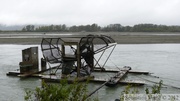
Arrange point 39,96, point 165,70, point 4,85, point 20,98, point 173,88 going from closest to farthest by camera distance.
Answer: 1. point 39,96
2. point 20,98
3. point 173,88
4. point 4,85
5. point 165,70

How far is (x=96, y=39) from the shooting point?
529 inches

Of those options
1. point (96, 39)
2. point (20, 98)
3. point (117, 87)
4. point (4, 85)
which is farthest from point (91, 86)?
point (4, 85)

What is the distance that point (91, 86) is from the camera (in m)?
12.7

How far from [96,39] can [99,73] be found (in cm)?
321

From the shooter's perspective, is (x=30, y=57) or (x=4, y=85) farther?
(x=30, y=57)

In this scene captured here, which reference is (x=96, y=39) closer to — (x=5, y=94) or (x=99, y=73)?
(x=99, y=73)

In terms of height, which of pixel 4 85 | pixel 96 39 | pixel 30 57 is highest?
pixel 96 39

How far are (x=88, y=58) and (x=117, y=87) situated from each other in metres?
2.35

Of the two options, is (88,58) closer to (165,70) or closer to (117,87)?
(117,87)

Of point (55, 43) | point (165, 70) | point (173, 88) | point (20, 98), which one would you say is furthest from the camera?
point (165, 70)

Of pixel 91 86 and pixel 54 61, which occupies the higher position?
pixel 54 61

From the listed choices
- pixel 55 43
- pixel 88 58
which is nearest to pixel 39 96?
pixel 88 58

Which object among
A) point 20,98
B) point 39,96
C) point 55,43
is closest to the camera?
point 39,96

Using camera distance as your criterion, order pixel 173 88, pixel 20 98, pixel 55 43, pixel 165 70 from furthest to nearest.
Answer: pixel 165 70
pixel 55 43
pixel 173 88
pixel 20 98
